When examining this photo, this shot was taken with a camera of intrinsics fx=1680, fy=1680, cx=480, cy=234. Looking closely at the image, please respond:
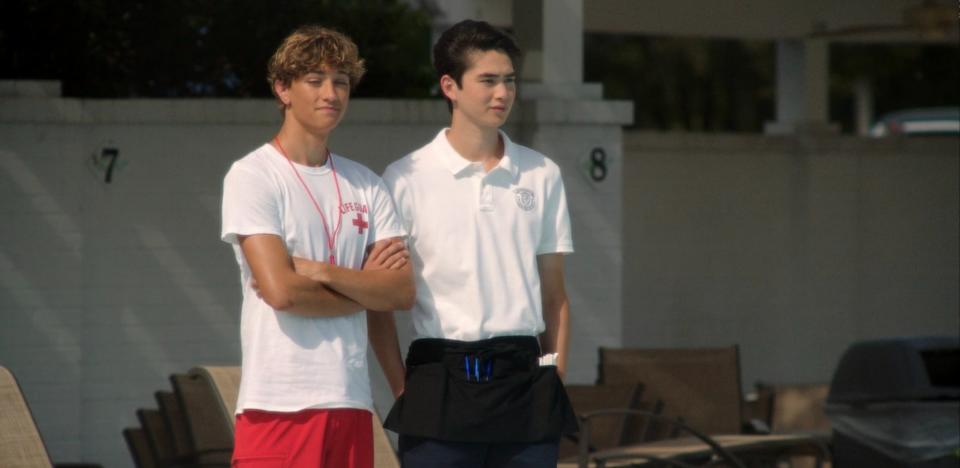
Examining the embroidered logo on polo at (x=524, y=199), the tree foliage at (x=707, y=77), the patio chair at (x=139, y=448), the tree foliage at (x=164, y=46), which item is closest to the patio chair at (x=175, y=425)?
the patio chair at (x=139, y=448)

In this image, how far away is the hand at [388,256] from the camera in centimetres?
390

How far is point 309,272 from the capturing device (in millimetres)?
3811

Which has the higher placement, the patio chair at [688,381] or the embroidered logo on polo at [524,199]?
the embroidered logo on polo at [524,199]

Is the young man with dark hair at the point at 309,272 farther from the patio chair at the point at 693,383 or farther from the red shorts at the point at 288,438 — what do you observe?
the patio chair at the point at 693,383

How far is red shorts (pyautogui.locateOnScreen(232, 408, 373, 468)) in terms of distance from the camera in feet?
→ 12.5

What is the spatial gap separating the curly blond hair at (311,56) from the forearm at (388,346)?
0.60 m

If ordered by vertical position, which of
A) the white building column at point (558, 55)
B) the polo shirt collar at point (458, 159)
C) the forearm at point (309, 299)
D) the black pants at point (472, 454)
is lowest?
the black pants at point (472, 454)

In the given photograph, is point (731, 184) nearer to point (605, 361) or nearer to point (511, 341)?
point (605, 361)

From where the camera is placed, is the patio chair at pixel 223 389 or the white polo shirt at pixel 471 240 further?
the patio chair at pixel 223 389

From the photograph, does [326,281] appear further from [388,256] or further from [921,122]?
[921,122]

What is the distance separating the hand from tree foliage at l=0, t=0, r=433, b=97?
5.85m

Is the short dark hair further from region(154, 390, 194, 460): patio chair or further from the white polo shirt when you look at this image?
region(154, 390, 194, 460): patio chair

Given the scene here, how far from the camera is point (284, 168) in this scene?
12.8 ft

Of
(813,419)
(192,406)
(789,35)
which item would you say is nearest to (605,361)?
(192,406)
